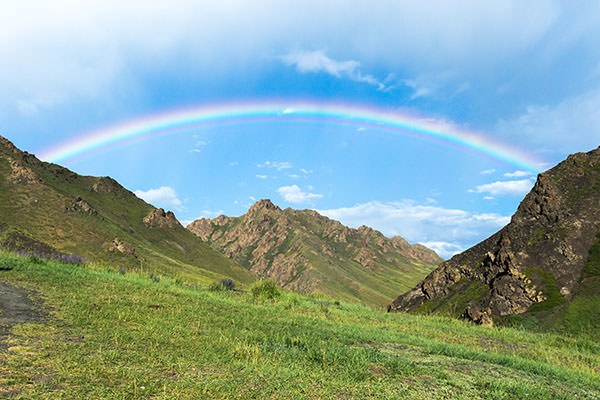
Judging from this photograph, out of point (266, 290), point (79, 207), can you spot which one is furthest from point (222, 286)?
point (79, 207)

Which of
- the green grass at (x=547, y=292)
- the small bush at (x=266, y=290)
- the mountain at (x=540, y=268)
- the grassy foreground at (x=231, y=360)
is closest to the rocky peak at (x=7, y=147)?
the small bush at (x=266, y=290)

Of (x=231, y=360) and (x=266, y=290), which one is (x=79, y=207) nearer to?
(x=266, y=290)

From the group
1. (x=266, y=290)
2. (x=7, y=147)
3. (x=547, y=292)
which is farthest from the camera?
(x=7, y=147)

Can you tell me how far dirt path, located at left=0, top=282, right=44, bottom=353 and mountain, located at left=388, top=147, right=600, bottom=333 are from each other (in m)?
20.2

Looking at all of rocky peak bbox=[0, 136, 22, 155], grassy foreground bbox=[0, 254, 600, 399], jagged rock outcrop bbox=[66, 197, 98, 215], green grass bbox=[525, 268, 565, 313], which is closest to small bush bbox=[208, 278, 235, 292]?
grassy foreground bbox=[0, 254, 600, 399]

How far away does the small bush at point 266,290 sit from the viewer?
18719 millimetres

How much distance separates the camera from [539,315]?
17172 millimetres

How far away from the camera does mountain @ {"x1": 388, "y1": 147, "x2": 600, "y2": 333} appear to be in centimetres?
1717

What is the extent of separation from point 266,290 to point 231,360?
12.7 metres

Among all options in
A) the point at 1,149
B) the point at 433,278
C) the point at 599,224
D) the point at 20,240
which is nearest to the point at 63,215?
the point at 1,149

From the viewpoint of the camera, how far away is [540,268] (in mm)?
19891

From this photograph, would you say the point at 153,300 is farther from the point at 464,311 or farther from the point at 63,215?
the point at 63,215

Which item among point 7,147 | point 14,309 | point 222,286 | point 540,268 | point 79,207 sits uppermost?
point 7,147

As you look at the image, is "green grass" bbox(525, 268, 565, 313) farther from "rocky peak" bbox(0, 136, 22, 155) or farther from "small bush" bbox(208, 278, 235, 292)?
"rocky peak" bbox(0, 136, 22, 155)
